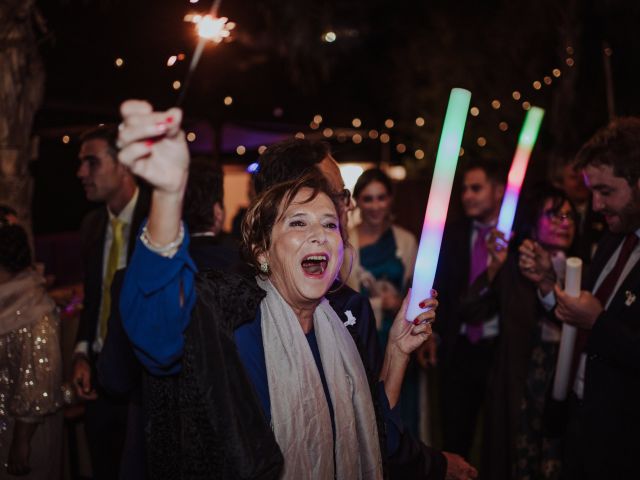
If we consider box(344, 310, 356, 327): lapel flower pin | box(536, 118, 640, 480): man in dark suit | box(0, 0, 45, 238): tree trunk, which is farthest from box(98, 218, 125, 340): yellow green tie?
box(536, 118, 640, 480): man in dark suit

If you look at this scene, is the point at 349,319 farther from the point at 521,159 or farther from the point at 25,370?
the point at 25,370

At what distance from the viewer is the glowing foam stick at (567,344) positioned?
2.50 metres

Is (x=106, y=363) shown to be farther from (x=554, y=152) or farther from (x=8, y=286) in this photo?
(x=554, y=152)

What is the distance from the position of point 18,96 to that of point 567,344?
9.98 ft

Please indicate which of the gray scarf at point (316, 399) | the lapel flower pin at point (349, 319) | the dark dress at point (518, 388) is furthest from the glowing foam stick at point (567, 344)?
the gray scarf at point (316, 399)

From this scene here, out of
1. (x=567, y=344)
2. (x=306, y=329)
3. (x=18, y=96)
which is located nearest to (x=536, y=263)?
(x=567, y=344)

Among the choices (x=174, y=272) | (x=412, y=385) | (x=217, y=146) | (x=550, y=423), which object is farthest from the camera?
(x=217, y=146)

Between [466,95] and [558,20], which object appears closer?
[466,95]

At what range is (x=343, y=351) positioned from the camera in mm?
1821

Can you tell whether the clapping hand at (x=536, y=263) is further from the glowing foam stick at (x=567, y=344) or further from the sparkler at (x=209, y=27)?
the sparkler at (x=209, y=27)

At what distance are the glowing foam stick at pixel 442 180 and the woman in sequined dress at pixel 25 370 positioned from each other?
183 centimetres

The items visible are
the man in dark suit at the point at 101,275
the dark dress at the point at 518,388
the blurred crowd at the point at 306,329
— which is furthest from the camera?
the dark dress at the point at 518,388

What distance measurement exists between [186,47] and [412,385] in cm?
295

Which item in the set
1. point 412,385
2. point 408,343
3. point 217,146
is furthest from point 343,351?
point 217,146
